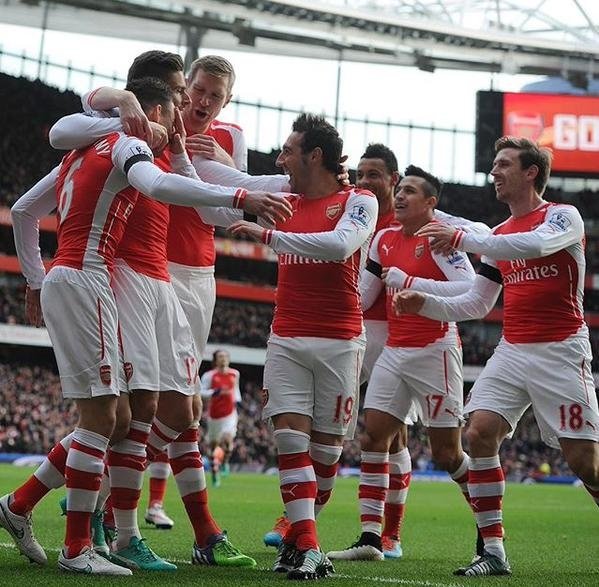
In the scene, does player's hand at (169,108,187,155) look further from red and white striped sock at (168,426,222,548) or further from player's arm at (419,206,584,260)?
red and white striped sock at (168,426,222,548)

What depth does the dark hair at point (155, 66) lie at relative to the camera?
→ 5.96 meters

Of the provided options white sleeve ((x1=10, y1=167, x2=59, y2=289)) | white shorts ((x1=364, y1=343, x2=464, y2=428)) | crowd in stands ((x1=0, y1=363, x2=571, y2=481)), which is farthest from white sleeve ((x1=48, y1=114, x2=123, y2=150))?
crowd in stands ((x1=0, y1=363, x2=571, y2=481))

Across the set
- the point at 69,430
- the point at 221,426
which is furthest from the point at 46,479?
the point at 69,430

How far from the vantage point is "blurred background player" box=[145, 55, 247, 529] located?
6664 mm

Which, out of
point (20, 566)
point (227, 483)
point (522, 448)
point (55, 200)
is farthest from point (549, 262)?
point (522, 448)

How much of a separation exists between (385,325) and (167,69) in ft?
→ 9.92

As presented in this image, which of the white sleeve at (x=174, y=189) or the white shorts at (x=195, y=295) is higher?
the white sleeve at (x=174, y=189)

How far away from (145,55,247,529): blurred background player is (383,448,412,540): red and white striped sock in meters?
1.89

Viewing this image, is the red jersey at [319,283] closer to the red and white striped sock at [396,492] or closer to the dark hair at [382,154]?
the dark hair at [382,154]

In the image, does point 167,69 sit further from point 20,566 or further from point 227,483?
point 227,483

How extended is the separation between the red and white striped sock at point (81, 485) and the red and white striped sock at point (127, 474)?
431 millimetres

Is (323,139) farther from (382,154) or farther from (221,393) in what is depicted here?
(221,393)

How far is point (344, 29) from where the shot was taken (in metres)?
39.4

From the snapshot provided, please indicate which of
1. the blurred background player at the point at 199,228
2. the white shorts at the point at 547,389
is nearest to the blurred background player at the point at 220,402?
the blurred background player at the point at 199,228
